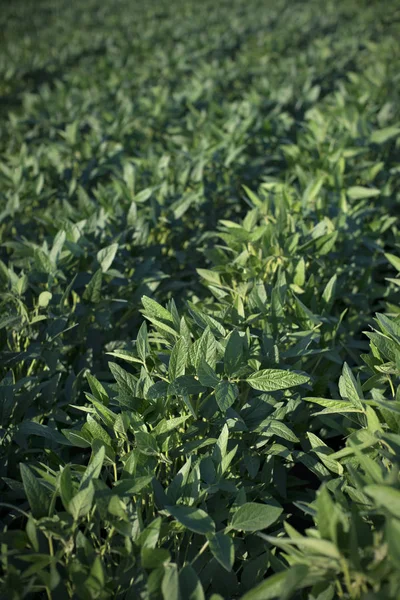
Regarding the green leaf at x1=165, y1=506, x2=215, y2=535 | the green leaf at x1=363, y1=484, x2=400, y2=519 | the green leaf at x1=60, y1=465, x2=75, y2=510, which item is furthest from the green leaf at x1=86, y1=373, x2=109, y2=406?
the green leaf at x1=363, y1=484, x2=400, y2=519

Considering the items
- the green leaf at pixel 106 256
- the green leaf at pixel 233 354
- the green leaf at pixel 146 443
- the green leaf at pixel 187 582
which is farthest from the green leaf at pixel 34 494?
the green leaf at pixel 106 256

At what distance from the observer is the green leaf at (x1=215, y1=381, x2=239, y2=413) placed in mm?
1409

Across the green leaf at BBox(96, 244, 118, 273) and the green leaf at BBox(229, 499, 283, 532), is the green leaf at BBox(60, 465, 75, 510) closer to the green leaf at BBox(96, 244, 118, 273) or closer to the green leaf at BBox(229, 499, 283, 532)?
the green leaf at BBox(229, 499, 283, 532)

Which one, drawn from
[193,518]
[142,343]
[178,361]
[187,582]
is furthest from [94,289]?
[187,582]

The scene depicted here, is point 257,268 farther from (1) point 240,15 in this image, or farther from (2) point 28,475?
(1) point 240,15

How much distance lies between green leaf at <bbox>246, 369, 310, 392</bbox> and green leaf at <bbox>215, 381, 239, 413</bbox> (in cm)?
10

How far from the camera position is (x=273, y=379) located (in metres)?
1.51

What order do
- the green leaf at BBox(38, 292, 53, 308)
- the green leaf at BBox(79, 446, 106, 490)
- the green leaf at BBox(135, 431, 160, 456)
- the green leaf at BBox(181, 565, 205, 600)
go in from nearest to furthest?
the green leaf at BBox(181, 565, 205, 600) → the green leaf at BBox(79, 446, 106, 490) → the green leaf at BBox(135, 431, 160, 456) → the green leaf at BBox(38, 292, 53, 308)

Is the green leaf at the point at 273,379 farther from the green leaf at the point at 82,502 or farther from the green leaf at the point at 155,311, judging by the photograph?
the green leaf at the point at 82,502

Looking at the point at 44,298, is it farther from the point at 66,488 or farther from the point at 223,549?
the point at 223,549

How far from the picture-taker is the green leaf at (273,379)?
4.86 feet

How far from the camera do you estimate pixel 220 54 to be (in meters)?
8.75

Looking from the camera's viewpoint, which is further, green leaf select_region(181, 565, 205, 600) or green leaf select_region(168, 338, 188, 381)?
green leaf select_region(168, 338, 188, 381)

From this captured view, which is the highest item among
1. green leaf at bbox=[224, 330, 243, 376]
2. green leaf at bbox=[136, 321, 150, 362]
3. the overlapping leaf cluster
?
green leaf at bbox=[136, 321, 150, 362]
